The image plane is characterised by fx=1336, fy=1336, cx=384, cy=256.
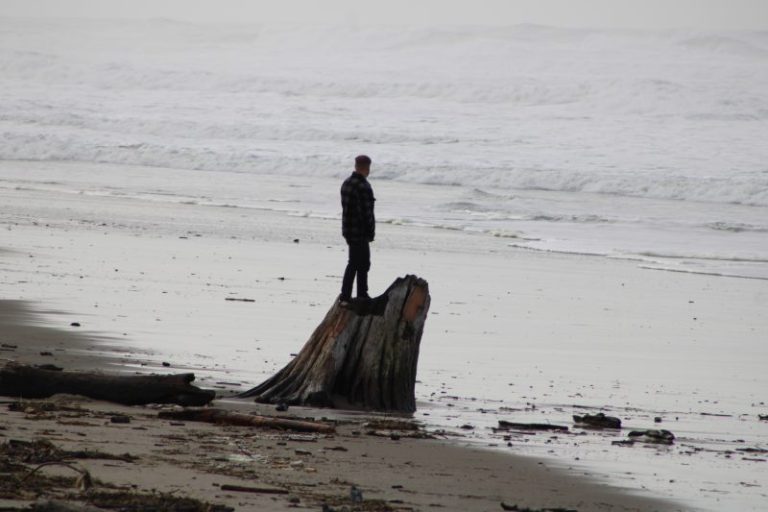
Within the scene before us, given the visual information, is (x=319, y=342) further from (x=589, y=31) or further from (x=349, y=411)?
(x=589, y=31)

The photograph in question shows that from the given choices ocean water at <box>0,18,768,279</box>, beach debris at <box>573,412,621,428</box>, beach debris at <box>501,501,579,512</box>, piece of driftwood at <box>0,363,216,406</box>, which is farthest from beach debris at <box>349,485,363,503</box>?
ocean water at <box>0,18,768,279</box>

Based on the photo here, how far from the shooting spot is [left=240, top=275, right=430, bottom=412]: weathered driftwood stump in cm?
812

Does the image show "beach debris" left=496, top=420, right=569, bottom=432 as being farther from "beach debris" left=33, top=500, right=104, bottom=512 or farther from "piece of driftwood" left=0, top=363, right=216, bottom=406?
"beach debris" left=33, top=500, right=104, bottom=512

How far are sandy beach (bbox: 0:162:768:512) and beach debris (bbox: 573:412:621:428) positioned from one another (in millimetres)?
241

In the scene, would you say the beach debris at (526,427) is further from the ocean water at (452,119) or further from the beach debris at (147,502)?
the ocean water at (452,119)

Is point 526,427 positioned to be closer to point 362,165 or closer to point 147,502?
point 362,165

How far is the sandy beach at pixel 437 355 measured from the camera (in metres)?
5.98

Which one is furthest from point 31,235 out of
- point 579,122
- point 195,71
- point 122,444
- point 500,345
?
point 195,71

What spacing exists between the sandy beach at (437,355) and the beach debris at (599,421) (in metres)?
0.24

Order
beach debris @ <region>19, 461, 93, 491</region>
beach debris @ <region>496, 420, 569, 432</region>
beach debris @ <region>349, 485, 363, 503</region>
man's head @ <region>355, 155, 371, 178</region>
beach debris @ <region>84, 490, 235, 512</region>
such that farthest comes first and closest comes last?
1. man's head @ <region>355, 155, 371, 178</region>
2. beach debris @ <region>496, 420, 569, 432</region>
3. beach debris @ <region>349, 485, 363, 503</region>
4. beach debris @ <region>19, 461, 93, 491</region>
5. beach debris @ <region>84, 490, 235, 512</region>

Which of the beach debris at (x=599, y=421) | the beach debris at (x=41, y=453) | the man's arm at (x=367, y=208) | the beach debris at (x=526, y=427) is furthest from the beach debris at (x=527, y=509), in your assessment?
the man's arm at (x=367, y=208)

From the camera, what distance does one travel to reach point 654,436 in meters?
7.38

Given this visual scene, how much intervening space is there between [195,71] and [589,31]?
2762cm

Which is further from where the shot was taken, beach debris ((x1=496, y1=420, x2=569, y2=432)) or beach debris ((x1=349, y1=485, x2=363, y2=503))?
beach debris ((x1=496, y1=420, x2=569, y2=432))
